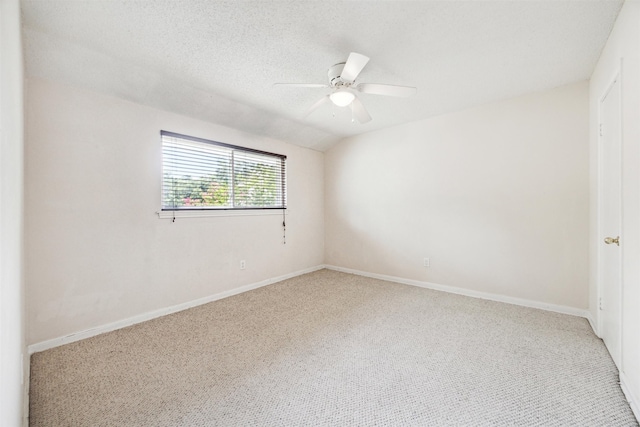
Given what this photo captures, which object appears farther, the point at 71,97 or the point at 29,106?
the point at 71,97

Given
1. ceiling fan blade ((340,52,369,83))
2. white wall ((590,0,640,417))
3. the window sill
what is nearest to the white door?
white wall ((590,0,640,417))

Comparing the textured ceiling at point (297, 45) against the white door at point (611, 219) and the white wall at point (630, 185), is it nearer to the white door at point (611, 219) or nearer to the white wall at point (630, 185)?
the white wall at point (630, 185)

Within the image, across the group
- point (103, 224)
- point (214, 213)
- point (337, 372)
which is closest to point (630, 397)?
point (337, 372)

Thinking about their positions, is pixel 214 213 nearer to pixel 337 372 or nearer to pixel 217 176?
pixel 217 176

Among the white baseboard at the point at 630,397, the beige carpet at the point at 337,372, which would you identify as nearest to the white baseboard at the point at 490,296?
the beige carpet at the point at 337,372

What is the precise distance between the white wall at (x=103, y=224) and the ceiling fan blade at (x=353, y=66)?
1964 mm

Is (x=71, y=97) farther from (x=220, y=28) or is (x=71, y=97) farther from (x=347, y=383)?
(x=347, y=383)

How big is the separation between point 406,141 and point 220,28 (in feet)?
9.16

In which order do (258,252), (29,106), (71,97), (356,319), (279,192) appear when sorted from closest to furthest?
(29,106) → (71,97) → (356,319) → (258,252) → (279,192)

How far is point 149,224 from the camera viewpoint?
272 cm

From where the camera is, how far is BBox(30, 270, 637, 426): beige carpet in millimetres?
1438

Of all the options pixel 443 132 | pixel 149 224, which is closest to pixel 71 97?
pixel 149 224

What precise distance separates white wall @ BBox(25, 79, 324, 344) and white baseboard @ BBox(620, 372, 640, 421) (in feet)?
11.5

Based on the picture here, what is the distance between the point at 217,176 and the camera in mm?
3330
